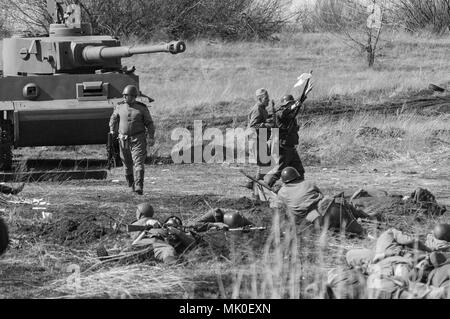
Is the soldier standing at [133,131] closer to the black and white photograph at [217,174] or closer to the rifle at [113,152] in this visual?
the black and white photograph at [217,174]

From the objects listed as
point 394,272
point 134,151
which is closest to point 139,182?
point 134,151

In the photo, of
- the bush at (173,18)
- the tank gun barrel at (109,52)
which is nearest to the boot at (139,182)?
the tank gun barrel at (109,52)

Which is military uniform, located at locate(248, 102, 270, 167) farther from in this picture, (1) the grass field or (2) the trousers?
(2) the trousers

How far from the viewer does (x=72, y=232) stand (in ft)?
35.2

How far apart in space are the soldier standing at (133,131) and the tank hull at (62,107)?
2.23 metres

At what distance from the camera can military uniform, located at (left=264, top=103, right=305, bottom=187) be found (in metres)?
13.7

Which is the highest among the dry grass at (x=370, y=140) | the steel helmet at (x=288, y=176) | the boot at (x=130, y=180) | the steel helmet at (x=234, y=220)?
the steel helmet at (x=288, y=176)

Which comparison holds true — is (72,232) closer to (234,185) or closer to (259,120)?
(259,120)

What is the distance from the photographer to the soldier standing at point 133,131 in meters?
13.9

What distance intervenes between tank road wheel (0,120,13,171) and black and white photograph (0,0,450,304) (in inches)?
1.2

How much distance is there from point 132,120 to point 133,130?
0.42 ft
